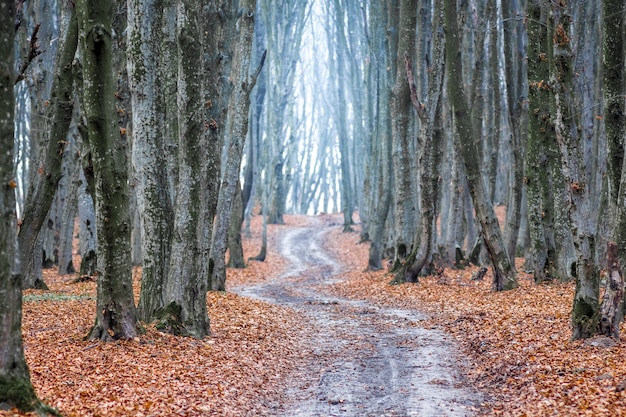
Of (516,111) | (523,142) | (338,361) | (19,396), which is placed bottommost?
(338,361)

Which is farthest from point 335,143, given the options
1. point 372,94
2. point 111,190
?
point 111,190

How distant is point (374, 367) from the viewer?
30.7 feet

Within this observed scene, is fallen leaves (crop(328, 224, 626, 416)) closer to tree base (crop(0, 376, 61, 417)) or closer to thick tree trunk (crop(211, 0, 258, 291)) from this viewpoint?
thick tree trunk (crop(211, 0, 258, 291))

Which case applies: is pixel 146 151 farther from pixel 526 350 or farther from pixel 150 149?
pixel 526 350

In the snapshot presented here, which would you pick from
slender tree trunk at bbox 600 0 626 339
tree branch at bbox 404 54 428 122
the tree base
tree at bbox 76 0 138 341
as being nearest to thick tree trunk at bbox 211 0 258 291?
tree branch at bbox 404 54 428 122

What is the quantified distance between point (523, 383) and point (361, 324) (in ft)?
18.9

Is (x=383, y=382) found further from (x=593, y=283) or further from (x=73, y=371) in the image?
(x=73, y=371)

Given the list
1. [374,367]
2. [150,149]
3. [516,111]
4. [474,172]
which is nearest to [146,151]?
[150,149]

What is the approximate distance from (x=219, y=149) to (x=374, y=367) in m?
4.44

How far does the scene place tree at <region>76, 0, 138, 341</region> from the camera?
8.45 meters

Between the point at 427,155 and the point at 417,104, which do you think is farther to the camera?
the point at 427,155

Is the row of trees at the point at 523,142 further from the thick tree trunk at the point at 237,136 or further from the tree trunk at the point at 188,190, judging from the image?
the tree trunk at the point at 188,190

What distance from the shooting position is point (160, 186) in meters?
10.2

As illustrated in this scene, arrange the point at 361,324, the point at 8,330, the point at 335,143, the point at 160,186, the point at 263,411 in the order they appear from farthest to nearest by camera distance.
→ the point at 335,143
the point at 361,324
the point at 160,186
the point at 263,411
the point at 8,330
